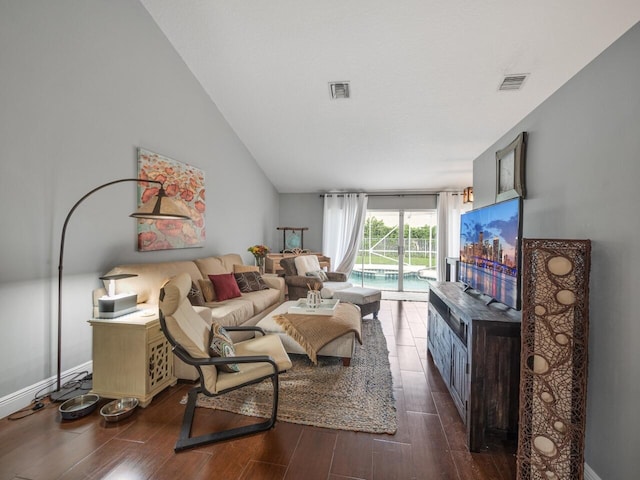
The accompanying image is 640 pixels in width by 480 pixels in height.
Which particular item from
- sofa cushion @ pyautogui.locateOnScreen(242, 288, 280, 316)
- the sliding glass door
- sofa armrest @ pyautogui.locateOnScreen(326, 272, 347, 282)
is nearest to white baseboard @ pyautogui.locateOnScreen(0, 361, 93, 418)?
sofa cushion @ pyautogui.locateOnScreen(242, 288, 280, 316)

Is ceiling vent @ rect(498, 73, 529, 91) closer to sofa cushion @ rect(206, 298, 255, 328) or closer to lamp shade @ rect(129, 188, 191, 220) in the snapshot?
lamp shade @ rect(129, 188, 191, 220)

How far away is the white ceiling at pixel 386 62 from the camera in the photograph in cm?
206

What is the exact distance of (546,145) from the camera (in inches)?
80.7

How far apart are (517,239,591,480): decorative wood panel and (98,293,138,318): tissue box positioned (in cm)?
267

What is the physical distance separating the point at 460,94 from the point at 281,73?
6.52 ft

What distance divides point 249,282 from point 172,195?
57.6 inches

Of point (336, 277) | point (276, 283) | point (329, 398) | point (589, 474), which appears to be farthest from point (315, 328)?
point (336, 277)

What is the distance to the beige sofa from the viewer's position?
99.2 inches

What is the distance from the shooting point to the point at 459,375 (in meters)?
1.94

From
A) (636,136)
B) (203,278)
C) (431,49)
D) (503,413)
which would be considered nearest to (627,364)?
(503,413)

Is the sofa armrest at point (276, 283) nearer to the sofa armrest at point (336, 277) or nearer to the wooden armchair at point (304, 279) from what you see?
the wooden armchair at point (304, 279)

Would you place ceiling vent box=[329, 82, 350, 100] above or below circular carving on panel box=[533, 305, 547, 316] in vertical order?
above

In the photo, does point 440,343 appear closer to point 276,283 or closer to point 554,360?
point 554,360

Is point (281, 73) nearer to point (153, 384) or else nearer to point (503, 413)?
point (153, 384)
